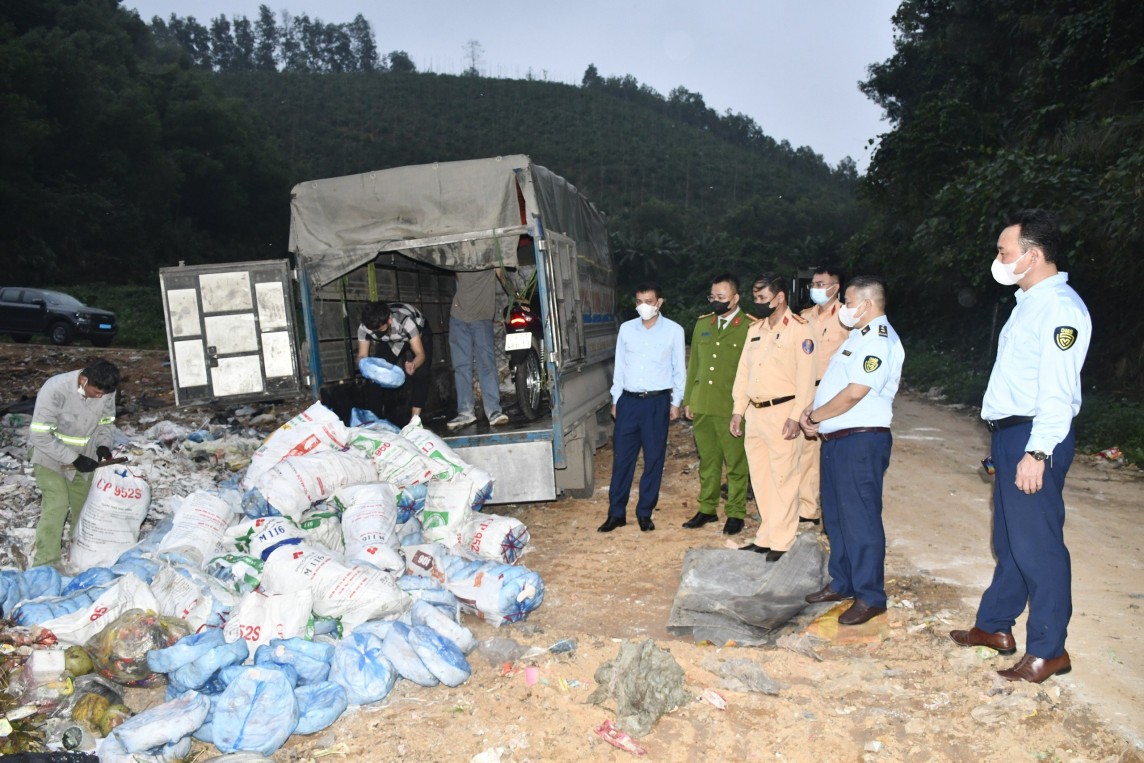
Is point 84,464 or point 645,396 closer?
point 84,464

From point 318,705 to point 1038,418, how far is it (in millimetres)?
2957

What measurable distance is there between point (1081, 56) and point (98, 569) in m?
14.0

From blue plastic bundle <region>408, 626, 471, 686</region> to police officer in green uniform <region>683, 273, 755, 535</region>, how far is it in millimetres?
2531

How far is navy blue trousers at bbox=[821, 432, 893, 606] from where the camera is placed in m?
3.94

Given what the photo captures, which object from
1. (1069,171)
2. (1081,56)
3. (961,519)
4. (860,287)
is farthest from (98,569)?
(1081,56)

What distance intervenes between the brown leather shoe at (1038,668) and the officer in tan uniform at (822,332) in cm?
227

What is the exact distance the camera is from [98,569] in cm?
444

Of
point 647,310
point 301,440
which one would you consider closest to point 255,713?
point 301,440

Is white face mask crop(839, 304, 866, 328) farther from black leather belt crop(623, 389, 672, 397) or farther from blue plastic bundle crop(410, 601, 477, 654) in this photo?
blue plastic bundle crop(410, 601, 477, 654)

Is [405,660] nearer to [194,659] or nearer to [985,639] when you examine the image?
[194,659]

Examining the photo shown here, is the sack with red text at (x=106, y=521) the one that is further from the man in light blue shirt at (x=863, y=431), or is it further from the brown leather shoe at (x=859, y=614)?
the brown leather shoe at (x=859, y=614)

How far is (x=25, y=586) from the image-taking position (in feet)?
14.5

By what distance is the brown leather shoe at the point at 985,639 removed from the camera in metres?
3.53

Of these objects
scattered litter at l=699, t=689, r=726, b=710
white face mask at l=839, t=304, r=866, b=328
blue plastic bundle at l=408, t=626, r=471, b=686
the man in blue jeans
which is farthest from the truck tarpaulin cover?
scattered litter at l=699, t=689, r=726, b=710
